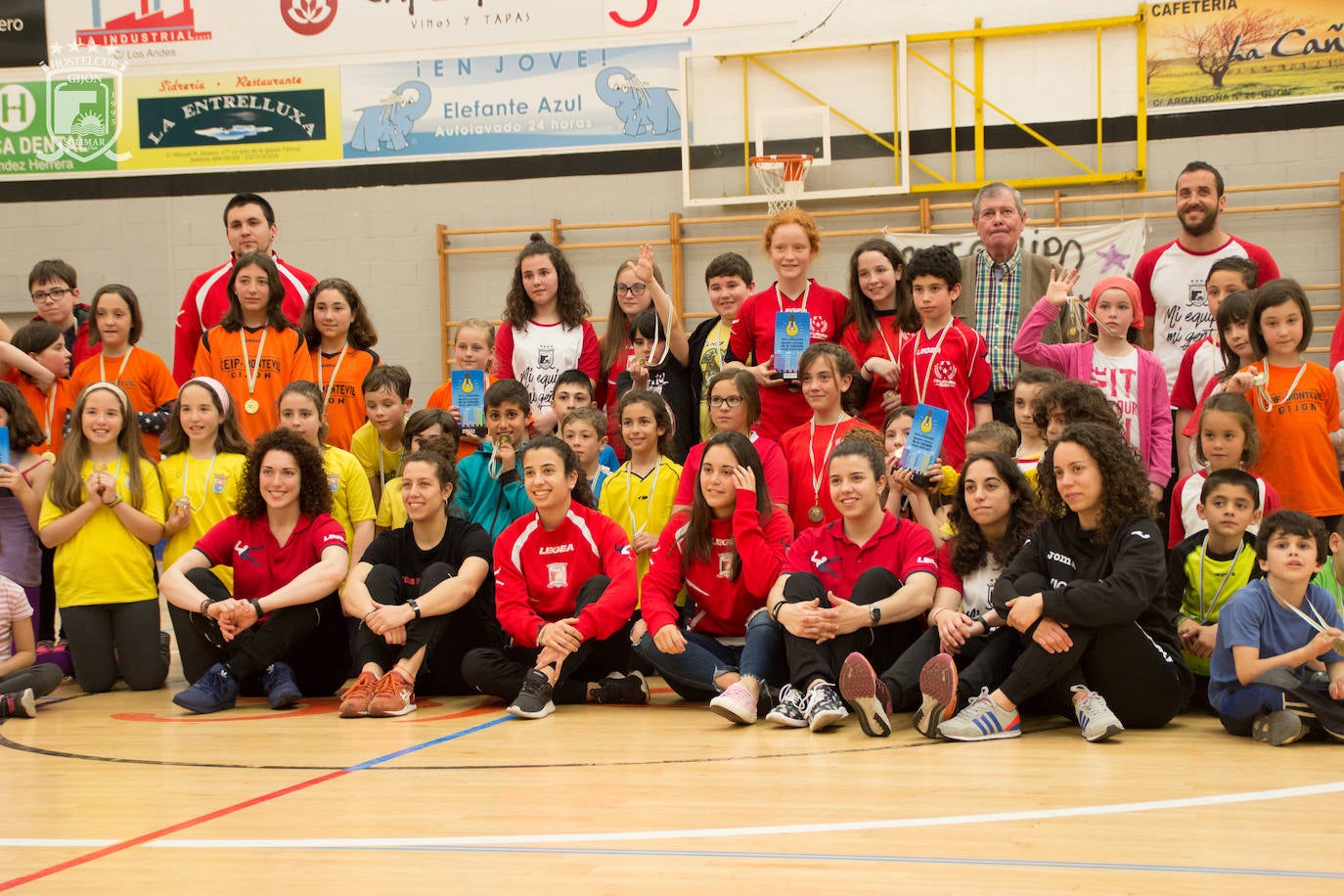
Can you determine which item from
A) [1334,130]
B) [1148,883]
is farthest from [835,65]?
[1148,883]

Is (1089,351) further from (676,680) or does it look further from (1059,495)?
(676,680)

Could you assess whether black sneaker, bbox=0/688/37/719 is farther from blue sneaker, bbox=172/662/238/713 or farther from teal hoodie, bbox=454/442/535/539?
teal hoodie, bbox=454/442/535/539

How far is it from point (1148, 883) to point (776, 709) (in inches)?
76.8

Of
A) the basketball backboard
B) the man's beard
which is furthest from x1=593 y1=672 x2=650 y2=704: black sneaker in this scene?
the basketball backboard

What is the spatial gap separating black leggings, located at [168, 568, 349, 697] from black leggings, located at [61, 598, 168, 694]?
240mm

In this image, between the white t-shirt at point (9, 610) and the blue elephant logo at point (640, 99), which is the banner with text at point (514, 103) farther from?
the white t-shirt at point (9, 610)

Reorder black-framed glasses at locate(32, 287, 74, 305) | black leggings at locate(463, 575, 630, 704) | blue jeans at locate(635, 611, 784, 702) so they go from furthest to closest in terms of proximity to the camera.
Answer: black-framed glasses at locate(32, 287, 74, 305)
black leggings at locate(463, 575, 630, 704)
blue jeans at locate(635, 611, 784, 702)

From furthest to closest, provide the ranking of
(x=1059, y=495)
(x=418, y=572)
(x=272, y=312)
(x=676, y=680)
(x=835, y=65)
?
(x=835, y=65)
(x=272, y=312)
(x=418, y=572)
(x=676, y=680)
(x=1059, y=495)

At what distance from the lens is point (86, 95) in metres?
11.5

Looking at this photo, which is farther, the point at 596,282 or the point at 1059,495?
the point at 596,282

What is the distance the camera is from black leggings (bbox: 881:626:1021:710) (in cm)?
408

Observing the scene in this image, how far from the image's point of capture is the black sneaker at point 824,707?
4.04 meters

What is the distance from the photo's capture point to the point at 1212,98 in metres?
9.77

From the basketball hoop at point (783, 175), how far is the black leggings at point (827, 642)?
6.43 metres
